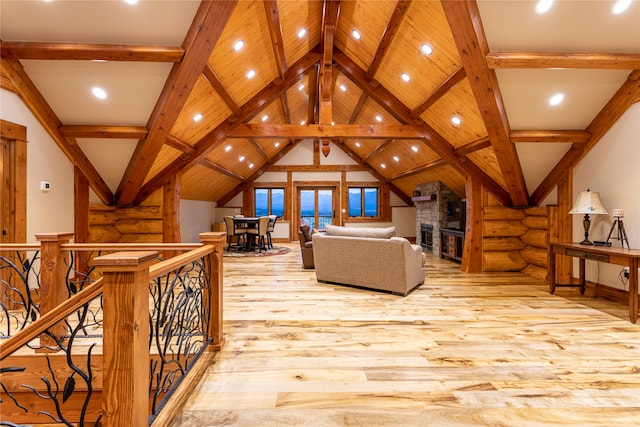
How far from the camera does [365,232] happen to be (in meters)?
4.55

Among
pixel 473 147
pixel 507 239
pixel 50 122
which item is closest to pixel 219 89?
pixel 50 122

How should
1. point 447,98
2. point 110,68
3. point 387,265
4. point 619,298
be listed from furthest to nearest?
point 447,98
point 387,265
point 619,298
point 110,68

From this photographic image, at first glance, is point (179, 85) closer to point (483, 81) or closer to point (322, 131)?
point (322, 131)

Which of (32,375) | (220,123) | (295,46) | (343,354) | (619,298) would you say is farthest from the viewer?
(220,123)

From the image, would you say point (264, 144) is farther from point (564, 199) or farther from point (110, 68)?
point (564, 199)

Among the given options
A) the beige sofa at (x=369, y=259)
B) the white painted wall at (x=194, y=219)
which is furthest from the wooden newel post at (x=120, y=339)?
the white painted wall at (x=194, y=219)

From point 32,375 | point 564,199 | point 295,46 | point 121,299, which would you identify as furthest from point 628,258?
point 32,375

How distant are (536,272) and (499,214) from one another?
120 centimetres

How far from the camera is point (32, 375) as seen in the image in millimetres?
2811

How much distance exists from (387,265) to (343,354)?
195 centimetres

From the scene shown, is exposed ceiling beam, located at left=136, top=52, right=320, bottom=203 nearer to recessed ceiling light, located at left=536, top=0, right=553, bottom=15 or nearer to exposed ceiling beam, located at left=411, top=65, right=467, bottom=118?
exposed ceiling beam, located at left=411, top=65, right=467, bottom=118

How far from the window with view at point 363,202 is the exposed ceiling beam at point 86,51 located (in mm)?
8903

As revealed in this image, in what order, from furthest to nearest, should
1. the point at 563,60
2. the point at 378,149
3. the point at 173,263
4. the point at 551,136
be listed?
the point at 378,149
the point at 551,136
the point at 563,60
the point at 173,263

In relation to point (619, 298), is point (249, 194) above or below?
above
